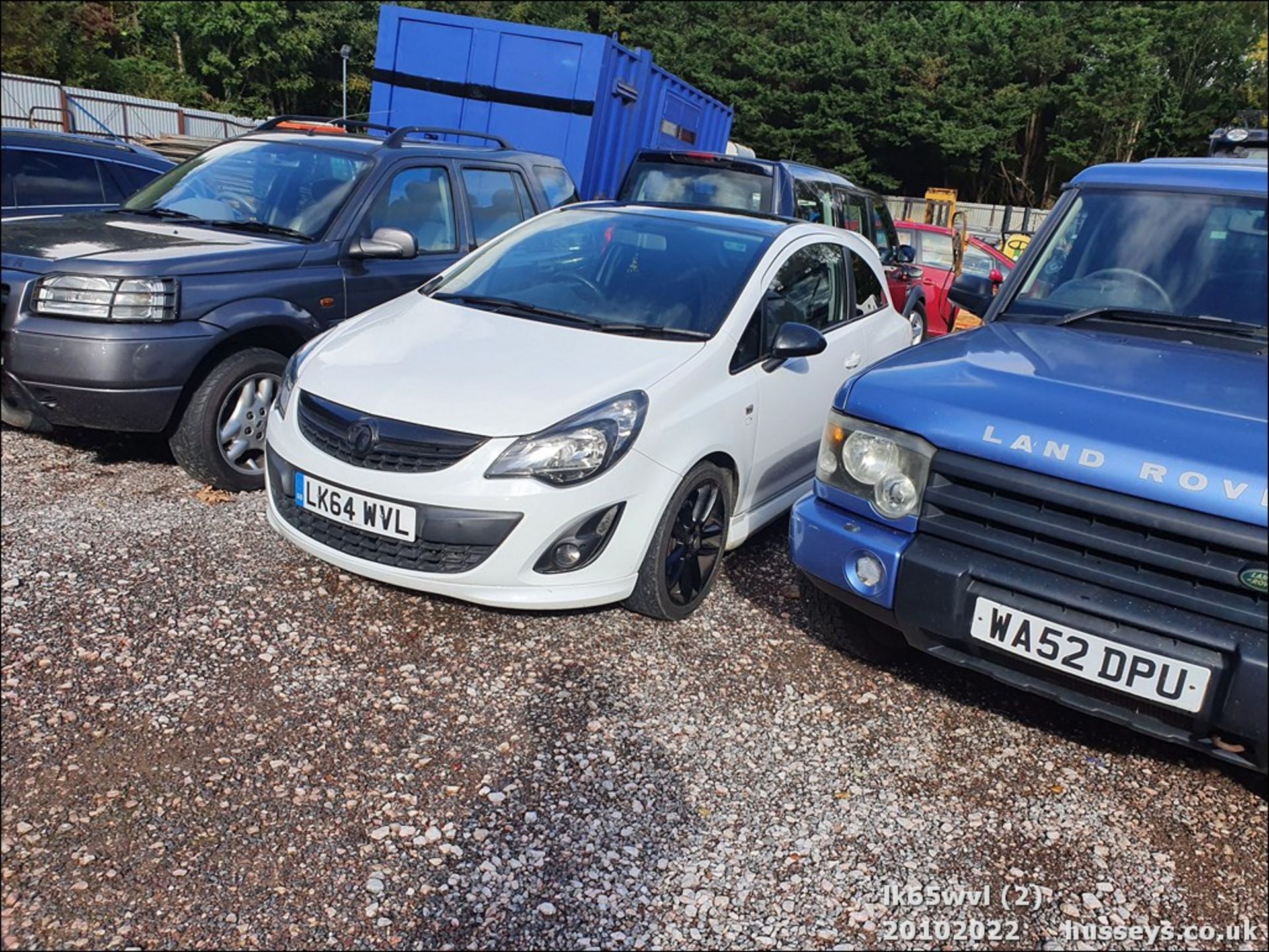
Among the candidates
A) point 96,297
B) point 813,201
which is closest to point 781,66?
point 813,201

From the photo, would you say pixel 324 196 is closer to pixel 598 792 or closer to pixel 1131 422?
pixel 598 792

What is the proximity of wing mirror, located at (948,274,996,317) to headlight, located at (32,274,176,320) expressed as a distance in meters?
3.55

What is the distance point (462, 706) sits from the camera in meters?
3.07

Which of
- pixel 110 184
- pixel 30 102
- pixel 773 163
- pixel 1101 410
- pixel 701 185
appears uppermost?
pixel 773 163

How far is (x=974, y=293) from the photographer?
402 cm

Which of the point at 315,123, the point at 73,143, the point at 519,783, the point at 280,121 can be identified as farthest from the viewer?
the point at 315,123

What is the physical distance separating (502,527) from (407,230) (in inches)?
110

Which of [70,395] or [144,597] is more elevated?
[70,395]

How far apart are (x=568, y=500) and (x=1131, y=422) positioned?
1.71 metres

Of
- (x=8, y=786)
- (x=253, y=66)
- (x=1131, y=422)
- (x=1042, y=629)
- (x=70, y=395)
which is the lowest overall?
(x=8, y=786)

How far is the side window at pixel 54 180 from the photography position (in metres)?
6.02

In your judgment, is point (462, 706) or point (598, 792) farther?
point (462, 706)

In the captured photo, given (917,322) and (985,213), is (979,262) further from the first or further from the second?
(985,213)

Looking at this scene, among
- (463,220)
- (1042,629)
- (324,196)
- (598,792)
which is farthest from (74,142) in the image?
(1042,629)
